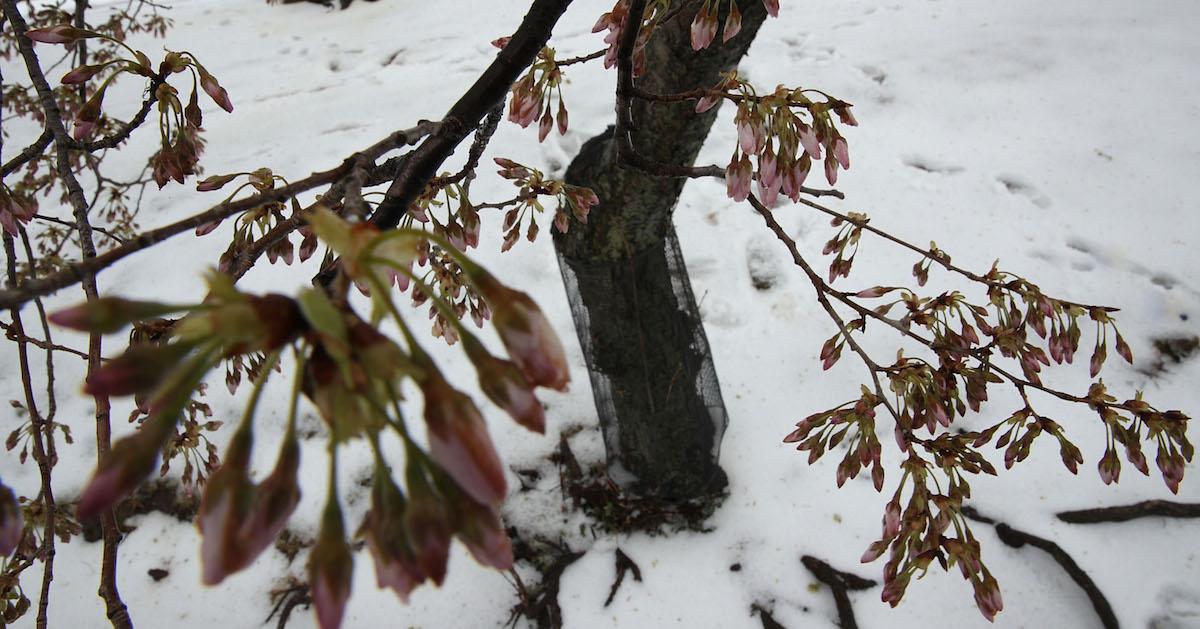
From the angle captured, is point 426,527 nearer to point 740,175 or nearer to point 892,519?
point 740,175

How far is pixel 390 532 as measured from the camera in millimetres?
424


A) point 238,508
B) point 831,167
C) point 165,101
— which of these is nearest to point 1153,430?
point 831,167

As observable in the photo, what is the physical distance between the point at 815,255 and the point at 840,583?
1430 millimetres

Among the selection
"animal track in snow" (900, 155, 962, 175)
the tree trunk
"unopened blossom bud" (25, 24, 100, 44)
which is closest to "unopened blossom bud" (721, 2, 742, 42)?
the tree trunk

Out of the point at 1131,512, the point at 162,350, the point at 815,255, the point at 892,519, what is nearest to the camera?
the point at 162,350

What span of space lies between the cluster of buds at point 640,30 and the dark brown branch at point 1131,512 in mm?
2047

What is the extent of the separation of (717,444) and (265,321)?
1928mm

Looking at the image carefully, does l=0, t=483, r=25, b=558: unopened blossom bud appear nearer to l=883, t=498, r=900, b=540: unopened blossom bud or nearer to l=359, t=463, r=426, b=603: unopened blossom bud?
l=359, t=463, r=426, b=603: unopened blossom bud

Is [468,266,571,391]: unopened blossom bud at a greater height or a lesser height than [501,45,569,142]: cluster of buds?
lesser

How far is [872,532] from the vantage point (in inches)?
82.2

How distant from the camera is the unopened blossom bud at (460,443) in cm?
41

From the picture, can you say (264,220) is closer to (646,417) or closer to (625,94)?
(625,94)

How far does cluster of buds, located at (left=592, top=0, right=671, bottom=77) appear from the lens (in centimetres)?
99

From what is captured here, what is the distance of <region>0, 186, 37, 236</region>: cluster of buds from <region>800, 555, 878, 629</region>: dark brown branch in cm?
216
